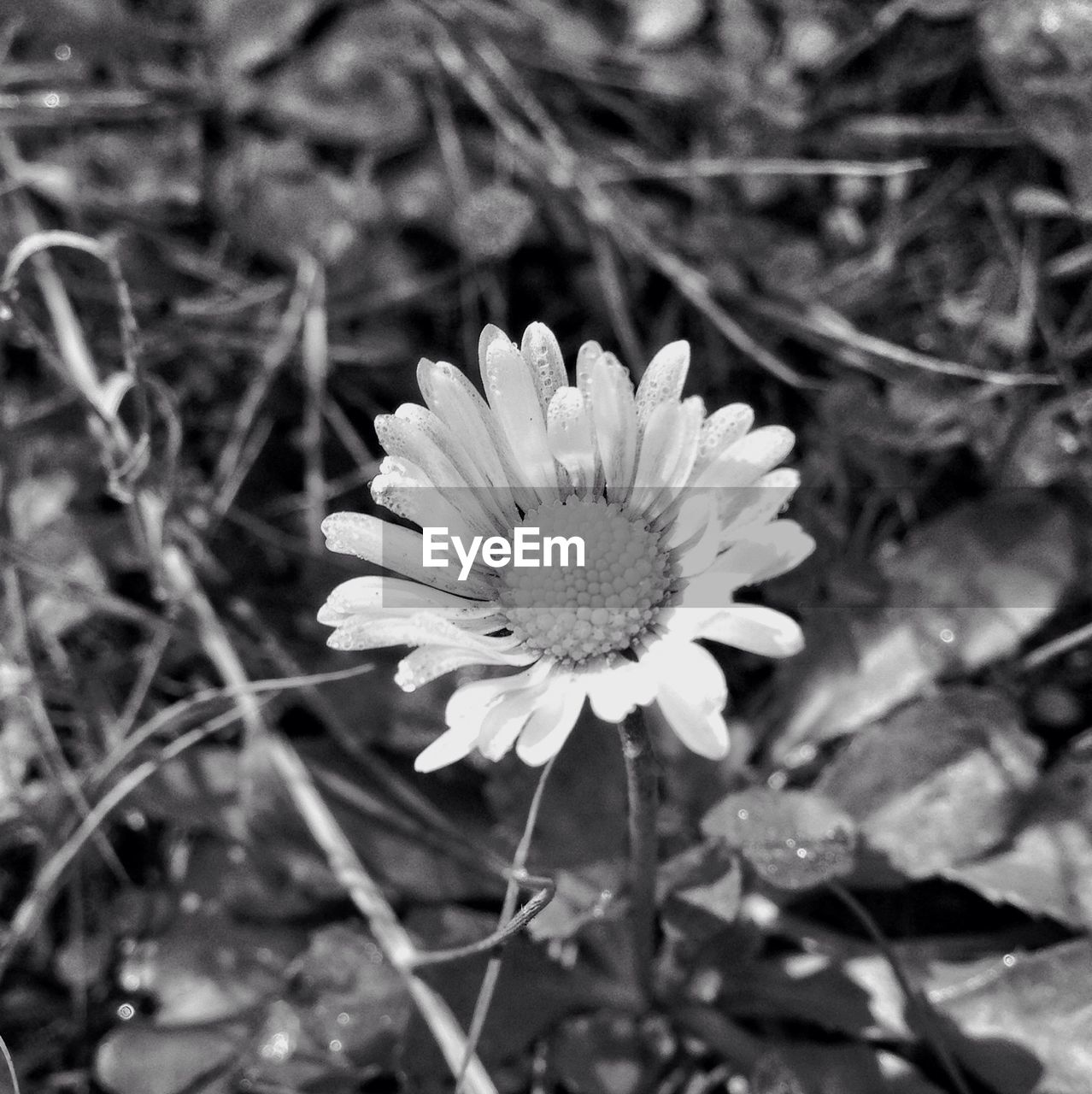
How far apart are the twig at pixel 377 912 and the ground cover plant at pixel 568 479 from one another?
0.04 feet

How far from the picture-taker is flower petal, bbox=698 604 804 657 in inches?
67.0

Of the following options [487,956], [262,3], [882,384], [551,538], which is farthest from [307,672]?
[262,3]

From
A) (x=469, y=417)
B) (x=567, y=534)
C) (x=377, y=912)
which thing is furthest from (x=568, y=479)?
(x=377, y=912)

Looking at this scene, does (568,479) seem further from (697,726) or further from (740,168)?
(740,168)

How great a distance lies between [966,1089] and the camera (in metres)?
2.58

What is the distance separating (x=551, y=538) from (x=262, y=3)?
252 centimetres

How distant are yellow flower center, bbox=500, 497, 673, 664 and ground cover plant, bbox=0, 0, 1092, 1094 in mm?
224

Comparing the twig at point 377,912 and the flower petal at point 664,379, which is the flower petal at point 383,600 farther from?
the twig at point 377,912

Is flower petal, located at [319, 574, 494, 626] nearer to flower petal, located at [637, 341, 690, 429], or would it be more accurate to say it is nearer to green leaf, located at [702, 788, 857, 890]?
flower petal, located at [637, 341, 690, 429]

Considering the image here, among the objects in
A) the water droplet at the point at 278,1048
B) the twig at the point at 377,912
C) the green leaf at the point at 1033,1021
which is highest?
the twig at the point at 377,912

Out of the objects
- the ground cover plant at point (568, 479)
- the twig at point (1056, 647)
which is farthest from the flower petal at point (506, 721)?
the twig at point (1056, 647)

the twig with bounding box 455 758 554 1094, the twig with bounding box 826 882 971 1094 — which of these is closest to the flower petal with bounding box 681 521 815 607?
the twig with bounding box 455 758 554 1094

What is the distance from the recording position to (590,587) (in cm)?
207

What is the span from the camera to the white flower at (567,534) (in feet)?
5.95
